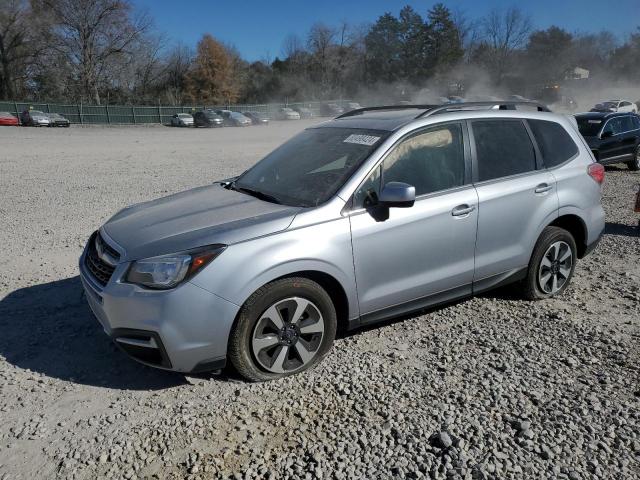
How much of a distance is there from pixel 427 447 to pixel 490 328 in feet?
5.36

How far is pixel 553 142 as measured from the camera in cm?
454

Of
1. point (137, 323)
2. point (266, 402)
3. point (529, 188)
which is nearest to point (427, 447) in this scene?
point (266, 402)

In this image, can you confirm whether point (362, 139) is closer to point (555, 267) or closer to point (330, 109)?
point (555, 267)

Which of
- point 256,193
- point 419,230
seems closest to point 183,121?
point 256,193

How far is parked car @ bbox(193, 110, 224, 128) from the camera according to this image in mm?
43906

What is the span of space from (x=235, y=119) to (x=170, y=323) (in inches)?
1727

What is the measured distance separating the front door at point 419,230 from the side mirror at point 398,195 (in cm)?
12

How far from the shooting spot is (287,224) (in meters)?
3.18

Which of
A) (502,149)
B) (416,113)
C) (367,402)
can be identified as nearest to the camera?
(367,402)

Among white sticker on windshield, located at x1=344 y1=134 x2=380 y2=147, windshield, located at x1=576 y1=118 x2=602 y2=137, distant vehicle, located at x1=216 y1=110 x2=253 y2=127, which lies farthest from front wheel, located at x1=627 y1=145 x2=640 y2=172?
distant vehicle, located at x1=216 y1=110 x2=253 y2=127

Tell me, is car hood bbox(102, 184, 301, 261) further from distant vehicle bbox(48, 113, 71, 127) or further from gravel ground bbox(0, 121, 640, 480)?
distant vehicle bbox(48, 113, 71, 127)

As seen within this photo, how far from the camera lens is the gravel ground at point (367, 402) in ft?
8.45

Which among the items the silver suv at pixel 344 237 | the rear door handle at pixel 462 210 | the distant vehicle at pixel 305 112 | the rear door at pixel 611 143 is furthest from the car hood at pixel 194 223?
the distant vehicle at pixel 305 112

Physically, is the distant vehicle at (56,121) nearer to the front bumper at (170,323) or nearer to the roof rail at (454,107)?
the roof rail at (454,107)
